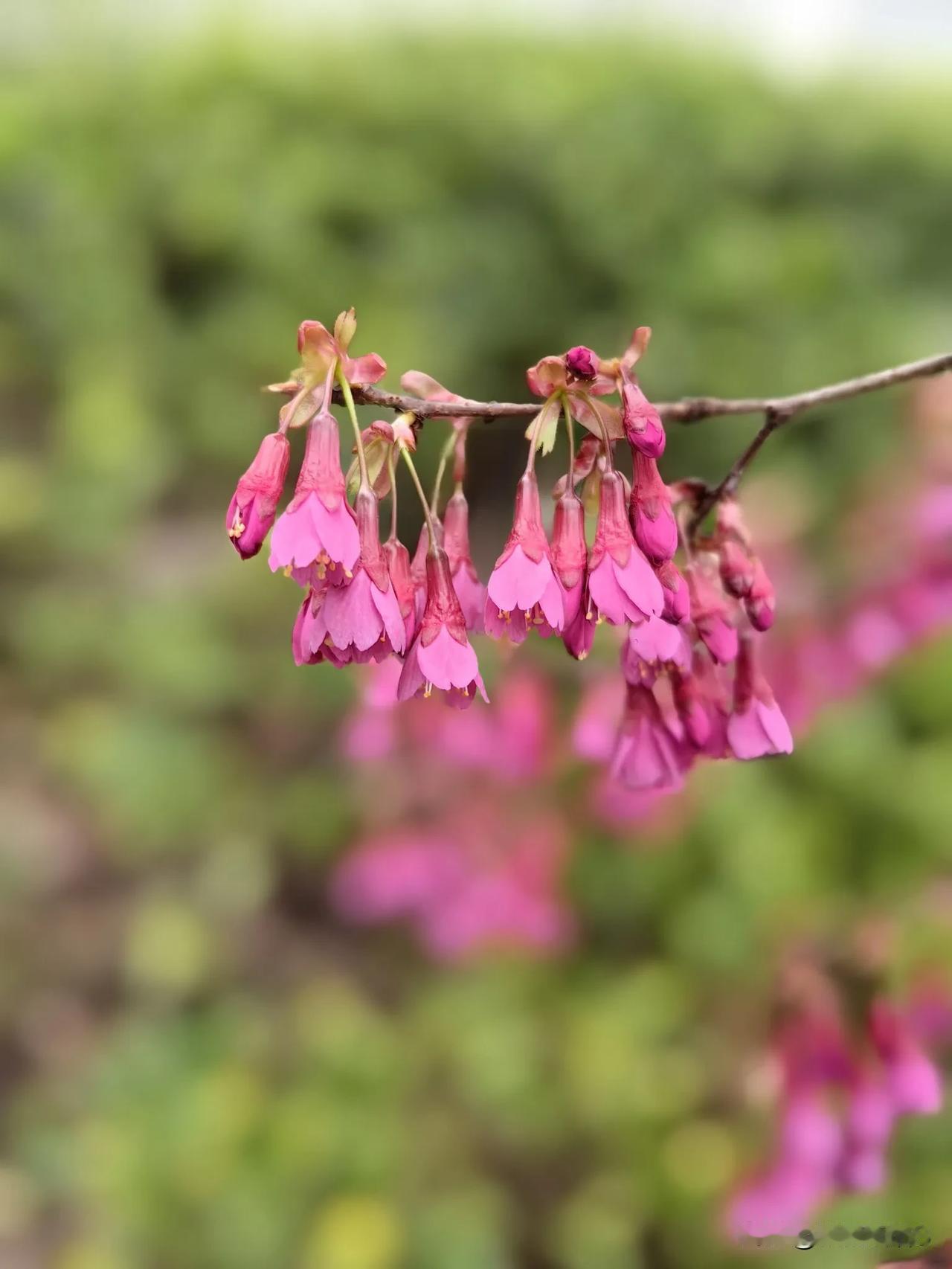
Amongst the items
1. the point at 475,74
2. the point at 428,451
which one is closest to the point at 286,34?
the point at 475,74

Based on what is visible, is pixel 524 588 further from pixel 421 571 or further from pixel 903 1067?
pixel 903 1067

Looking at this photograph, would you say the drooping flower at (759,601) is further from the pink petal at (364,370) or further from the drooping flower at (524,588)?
the pink petal at (364,370)

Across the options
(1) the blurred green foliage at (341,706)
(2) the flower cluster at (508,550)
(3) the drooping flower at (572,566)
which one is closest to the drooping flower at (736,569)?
(2) the flower cluster at (508,550)

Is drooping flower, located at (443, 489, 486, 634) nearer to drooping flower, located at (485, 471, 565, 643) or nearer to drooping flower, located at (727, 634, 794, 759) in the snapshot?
drooping flower, located at (485, 471, 565, 643)

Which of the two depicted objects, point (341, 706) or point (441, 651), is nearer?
point (441, 651)

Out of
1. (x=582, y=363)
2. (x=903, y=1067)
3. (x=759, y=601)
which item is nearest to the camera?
(x=582, y=363)

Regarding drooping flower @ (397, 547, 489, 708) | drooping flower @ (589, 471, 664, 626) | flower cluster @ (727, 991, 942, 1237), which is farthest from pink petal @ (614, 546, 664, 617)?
flower cluster @ (727, 991, 942, 1237)

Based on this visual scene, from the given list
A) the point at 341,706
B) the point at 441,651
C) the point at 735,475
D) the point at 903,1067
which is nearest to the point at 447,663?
the point at 441,651
